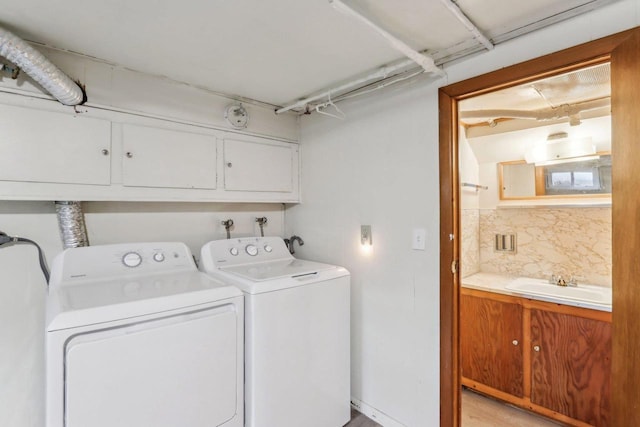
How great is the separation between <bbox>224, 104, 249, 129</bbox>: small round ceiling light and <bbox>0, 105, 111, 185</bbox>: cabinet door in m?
0.73

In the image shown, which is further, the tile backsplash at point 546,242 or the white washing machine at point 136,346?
the tile backsplash at point 546,242

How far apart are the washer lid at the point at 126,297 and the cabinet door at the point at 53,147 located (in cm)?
57

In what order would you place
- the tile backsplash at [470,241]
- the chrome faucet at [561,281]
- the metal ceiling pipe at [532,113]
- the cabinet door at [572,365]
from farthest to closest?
the tile backsplash at [470,241] → the chrome faucet at [561,281] → the metal ceiling pipe at [532,113] → the cabinet door at [572,365]

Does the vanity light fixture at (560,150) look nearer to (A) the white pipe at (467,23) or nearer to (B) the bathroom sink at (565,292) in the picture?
(B) the bathroom sink at (565,292)

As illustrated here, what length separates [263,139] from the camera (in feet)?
7.77

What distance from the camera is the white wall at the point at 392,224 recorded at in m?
1.72

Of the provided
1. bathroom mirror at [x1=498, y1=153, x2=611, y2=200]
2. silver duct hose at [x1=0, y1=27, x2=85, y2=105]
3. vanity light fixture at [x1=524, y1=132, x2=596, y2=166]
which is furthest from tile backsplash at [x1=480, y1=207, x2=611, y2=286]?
silver duct hose at [x1=0, y1=27, x2=85, y2=105]

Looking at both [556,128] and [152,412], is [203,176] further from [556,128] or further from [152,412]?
[556,128]

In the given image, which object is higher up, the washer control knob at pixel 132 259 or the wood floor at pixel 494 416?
the washer control knob at pixel 132 259

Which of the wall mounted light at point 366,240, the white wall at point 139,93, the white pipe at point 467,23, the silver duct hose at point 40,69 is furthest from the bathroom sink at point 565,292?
the silver duct hose at point 40,69

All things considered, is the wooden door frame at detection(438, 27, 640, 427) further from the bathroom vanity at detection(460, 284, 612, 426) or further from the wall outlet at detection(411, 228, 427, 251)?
the bathroom vanity at detection(460, 284, 612, 426)

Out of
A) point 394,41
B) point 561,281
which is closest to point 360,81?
point 394,41

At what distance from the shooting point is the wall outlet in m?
1.76

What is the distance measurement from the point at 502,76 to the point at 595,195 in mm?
1540
